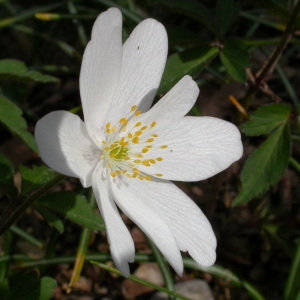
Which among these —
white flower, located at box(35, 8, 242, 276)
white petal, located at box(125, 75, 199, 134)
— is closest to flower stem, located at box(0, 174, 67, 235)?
white flower, located at box(35, 8, 242, 276)

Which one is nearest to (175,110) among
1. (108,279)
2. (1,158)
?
(1,158)

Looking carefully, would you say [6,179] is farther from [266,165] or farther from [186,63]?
[266,165]

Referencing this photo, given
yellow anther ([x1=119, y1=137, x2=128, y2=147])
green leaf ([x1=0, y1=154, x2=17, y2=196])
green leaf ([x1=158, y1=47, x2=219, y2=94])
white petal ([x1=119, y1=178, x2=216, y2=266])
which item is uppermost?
green leaf ([x1=158, y1=47, x2=219, y2=94])

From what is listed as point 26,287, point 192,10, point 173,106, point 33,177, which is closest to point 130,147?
point 173,106

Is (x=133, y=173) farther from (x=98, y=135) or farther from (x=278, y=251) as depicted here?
(x=278, y=251)

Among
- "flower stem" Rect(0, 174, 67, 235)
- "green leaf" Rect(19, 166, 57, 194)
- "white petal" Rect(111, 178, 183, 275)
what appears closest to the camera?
"white petal" Rect(111, 178, 183, 275)

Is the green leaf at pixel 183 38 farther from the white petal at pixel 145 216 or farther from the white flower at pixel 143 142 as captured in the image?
the white petal at pixel 145 216

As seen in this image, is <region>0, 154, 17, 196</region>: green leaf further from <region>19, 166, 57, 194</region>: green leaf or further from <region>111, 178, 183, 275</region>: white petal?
<region>111, 178, 183, 275</region>: white petal
